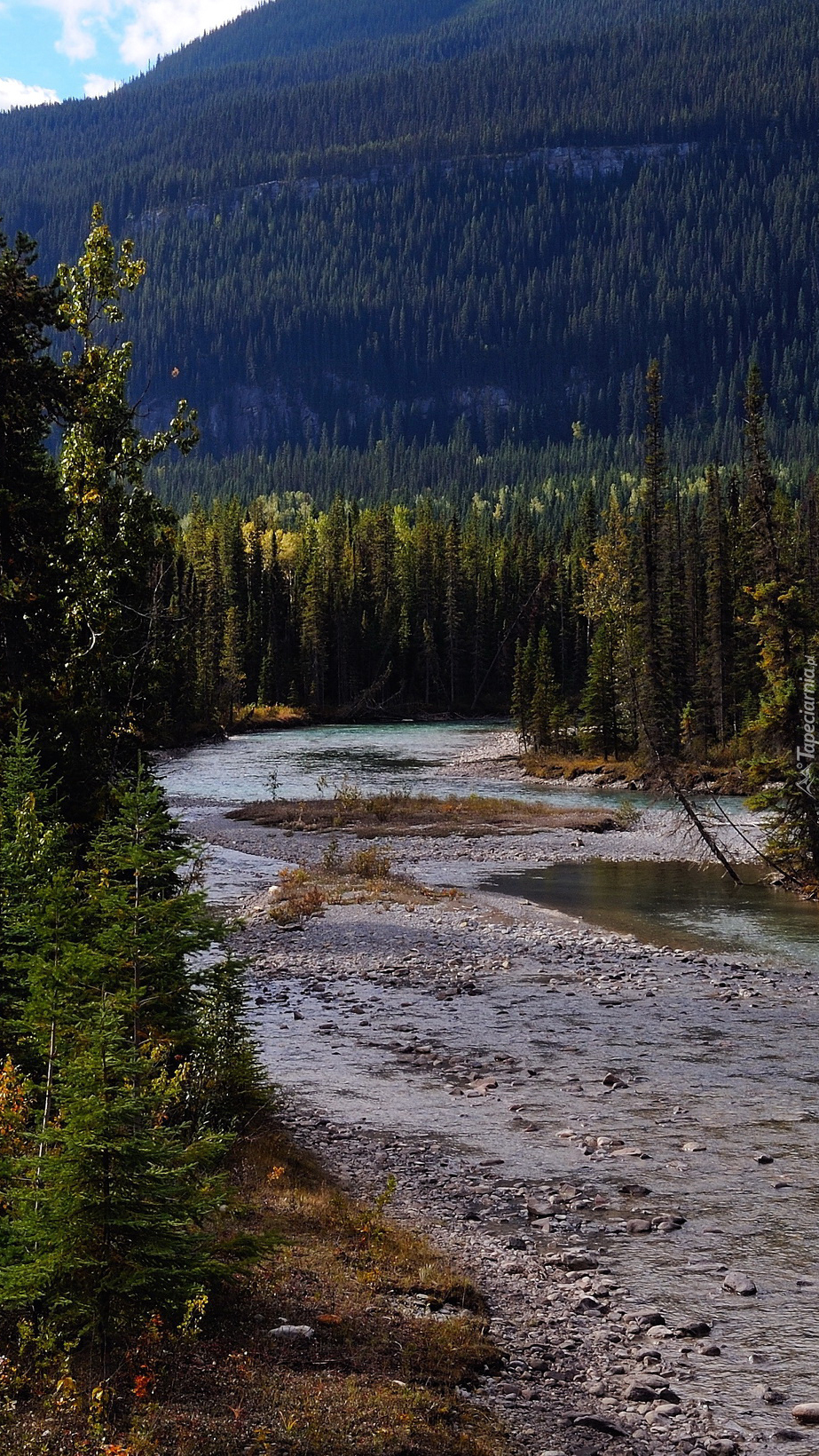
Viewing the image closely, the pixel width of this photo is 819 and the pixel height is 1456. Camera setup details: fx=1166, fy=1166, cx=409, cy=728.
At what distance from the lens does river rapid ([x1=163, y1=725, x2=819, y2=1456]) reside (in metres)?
9.07

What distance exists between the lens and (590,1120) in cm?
1462

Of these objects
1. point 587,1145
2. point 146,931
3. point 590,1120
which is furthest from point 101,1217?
point 590,1120

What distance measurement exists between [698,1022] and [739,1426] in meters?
11.1

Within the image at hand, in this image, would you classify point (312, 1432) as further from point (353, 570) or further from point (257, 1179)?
point (353, 570)

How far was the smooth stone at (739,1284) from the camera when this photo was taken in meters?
10.2

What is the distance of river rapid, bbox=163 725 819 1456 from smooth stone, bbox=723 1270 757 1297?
1.3 inches

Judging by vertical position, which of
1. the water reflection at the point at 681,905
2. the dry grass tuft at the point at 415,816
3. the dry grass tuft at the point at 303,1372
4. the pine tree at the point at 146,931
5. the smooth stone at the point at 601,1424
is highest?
the pine tree at the point at 146,931

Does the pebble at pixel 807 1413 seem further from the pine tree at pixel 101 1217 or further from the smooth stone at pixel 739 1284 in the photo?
the pine tree at pixel 101 1217

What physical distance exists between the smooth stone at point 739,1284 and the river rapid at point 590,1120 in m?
0.03

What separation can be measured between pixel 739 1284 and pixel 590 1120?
4368 mm

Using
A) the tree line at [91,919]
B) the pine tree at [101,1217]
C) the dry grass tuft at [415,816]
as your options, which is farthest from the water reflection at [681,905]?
the pine tree at [101,1217]

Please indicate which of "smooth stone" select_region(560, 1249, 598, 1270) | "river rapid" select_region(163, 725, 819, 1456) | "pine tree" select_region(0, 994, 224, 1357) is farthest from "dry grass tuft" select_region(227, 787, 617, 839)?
"pine tree" select_region(0, 994, 224, 1357)

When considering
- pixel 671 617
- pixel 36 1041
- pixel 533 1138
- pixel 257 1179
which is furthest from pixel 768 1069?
pixel 671 617

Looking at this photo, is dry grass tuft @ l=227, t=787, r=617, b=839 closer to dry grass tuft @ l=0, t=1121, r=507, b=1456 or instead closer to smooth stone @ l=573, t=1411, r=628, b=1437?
dry grass tuft @ l=0, t=1121, r=507, b=1456
